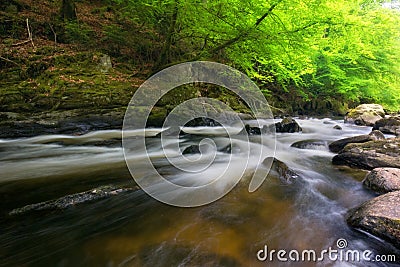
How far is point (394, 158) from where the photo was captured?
4105 mm

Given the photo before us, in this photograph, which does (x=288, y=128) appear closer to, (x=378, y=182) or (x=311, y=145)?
(x=311, y=145)

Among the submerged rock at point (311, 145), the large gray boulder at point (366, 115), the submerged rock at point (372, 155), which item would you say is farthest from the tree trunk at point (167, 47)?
the large gray boulder at point (366, 115)

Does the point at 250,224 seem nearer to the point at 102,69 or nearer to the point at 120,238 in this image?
the point at 120,238

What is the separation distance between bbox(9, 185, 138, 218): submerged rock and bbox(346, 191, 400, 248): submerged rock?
2.77 metres

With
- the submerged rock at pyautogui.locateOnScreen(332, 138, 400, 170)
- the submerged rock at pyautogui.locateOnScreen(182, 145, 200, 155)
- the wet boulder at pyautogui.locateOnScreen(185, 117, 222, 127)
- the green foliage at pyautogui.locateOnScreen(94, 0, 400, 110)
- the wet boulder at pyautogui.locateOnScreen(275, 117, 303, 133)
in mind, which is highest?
the green foliage at pyautogui.locateOnScreen(94, 0, 400, 110)

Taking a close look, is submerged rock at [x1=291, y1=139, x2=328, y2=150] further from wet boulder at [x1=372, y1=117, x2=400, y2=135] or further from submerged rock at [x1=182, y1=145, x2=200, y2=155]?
wet boulder at [x1=372, y1=117, x2=400, y2=135]

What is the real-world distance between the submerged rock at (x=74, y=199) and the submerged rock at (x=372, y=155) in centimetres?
399

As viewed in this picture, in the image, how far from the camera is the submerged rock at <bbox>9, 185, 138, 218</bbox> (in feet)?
8.66

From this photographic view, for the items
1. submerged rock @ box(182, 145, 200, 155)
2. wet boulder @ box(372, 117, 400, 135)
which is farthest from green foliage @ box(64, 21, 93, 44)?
wet boulder @ box(372, 117, 400, 135)

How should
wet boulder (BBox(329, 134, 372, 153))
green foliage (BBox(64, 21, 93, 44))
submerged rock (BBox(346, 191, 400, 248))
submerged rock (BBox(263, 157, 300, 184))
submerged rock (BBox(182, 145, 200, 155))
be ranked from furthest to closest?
green foliage (BBox(64, 21, 93, 44)) < wet boulder (BBox(329, 134, 372, 153)) < submerged rock (BBox(182, 145, 200, 155)) < submerged rock (BBox(263, 157, 300, 184)) < submerged rock (BBox(346, 191, 400, 248))

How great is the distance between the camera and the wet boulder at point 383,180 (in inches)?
124

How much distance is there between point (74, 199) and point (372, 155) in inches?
190

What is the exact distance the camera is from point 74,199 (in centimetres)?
289

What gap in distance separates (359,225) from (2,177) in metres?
4.76
